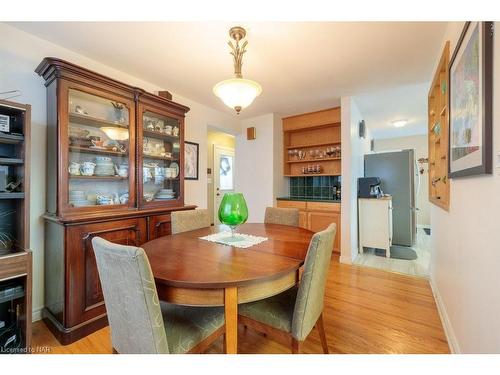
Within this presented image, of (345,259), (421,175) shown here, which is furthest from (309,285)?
(421,175)

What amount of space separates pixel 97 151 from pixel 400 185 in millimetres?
4300

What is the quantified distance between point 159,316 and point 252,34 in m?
1.89

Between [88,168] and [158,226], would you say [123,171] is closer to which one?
[88,168]

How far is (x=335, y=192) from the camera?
362 centimetres

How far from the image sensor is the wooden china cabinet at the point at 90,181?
5.27 feet

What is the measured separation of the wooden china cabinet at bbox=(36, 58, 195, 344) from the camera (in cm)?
161

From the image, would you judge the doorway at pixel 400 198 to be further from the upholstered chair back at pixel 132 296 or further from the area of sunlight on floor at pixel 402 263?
the upholstered chair back at pixel 132 296

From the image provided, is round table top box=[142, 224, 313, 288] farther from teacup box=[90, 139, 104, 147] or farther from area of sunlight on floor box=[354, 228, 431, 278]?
area of sunlight on floor box=[354, 228, 431, 278]

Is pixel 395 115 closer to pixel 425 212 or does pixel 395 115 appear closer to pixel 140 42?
pixel 425 212

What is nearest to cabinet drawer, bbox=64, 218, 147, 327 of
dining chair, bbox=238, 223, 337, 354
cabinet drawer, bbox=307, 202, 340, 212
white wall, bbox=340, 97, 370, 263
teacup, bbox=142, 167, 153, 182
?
teacup, bbox=142, 167, 153, 182

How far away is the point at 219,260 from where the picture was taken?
1150 mm

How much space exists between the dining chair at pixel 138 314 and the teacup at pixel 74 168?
1.17 meters

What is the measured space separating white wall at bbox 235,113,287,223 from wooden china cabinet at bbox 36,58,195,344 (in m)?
1.71
